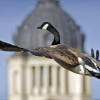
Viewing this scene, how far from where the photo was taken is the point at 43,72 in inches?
2004

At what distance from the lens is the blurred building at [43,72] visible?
49844 mm

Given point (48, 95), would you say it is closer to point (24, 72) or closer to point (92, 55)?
point (24, 72)

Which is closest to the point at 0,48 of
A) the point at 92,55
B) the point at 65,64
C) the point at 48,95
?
the point at 65,64

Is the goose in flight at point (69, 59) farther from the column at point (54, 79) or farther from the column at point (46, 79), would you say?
the column at point (46, 79)

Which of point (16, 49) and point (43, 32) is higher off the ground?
point (43, 32)

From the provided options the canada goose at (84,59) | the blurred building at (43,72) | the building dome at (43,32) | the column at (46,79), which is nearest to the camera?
the canada goose at (84,59)

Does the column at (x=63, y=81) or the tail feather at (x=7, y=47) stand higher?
the column at (x=63, y=81)

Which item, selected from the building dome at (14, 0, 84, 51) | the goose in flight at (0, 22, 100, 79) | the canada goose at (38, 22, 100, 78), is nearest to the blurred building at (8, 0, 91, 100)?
the building dome at (14, 0, 84, 51)

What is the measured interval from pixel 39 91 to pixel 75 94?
2815 mm

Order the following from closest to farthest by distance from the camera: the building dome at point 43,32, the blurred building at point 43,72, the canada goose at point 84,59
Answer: the canada goose at point 84,59 < the blurred building at point 43,72 < the building dome at point 43,32

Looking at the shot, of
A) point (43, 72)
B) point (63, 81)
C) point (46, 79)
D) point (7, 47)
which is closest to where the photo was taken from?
point (7, 47)

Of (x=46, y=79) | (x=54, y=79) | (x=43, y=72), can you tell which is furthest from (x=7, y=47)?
(x=43, y=72)

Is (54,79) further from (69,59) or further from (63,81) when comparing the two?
(69,59)

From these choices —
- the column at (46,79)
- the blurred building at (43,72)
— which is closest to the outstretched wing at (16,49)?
the blurred building at (43,72)
